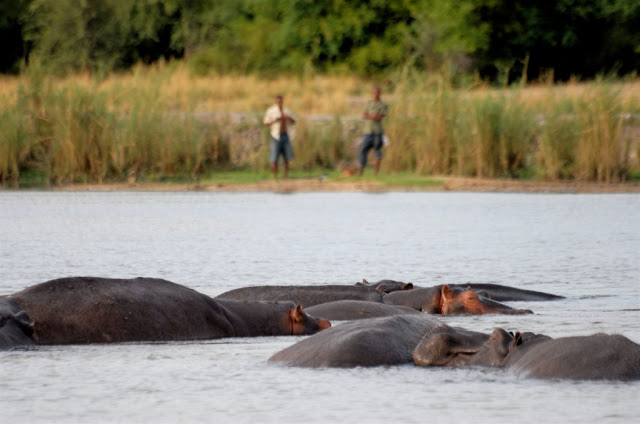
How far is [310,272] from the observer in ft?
31.7

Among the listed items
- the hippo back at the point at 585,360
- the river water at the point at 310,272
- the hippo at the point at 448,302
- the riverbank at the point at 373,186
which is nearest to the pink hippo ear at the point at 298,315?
the river water at the point at 310,272

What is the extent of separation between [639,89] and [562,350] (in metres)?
26.3

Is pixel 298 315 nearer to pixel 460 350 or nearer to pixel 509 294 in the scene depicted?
pixel 460 350

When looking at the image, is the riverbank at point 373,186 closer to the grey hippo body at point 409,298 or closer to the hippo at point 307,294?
the grey hippo body at point 409,298

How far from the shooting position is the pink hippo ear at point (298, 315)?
21.2 feet

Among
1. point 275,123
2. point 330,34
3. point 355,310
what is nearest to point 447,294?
point 355,310

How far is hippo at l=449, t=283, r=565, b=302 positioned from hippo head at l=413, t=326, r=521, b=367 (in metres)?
2.32

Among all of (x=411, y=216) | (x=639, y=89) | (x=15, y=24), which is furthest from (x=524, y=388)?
(x=15, y=24)

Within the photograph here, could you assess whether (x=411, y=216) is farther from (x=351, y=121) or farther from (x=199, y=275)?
(x=351, y=121)

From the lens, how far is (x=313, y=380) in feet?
17.1

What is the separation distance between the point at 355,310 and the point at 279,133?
1403 centimetres

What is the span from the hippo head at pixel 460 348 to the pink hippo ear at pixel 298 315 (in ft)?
3.36

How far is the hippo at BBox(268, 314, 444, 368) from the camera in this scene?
5.47 m

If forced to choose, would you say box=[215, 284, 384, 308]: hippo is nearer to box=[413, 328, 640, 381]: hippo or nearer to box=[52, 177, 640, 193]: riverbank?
box=[413, 328, 640, 381]: hippo
